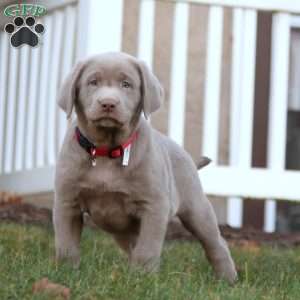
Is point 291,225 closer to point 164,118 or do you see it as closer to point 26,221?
point 164,118

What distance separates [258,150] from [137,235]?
17.0ft

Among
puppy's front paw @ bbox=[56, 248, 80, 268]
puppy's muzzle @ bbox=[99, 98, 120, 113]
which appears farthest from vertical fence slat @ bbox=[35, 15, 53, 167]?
puppy's muzzle @ bbox=[99, 98, 120, 113]

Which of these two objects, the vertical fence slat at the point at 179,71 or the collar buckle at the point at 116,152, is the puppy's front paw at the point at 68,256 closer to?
the collar buckle at the point at 116,152

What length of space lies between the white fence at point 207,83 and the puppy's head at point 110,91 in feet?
10.4

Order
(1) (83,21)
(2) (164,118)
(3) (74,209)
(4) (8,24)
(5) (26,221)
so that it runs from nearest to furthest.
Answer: (3) (74,209), (5) (26,221), (1) (83,21), (4) (8,24), (2) (164,118)

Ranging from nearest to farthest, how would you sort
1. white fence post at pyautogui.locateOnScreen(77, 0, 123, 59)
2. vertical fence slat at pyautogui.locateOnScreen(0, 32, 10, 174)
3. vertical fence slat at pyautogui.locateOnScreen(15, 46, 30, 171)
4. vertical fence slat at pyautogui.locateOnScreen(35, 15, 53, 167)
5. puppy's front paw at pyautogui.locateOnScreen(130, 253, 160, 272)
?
puppy's front paw at pyautogui.locateOnScreen(130, 253, 160, 272)
white fence post at pyautogui.locateOnScreen(77, 0, 123, 59)
vertical fence slat at pyautogui.locateOnScreen(35, 15, 53, 167)
vertical fence slat at pyautogui.locateOnScreen(15, 46, 30, 171)
vertical fence slat at pyautogui.locateOnScreen(0, 32, 10, 174)

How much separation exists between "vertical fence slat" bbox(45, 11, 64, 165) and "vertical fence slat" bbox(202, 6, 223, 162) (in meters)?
1.26

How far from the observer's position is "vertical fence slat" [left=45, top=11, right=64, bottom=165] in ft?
29.1

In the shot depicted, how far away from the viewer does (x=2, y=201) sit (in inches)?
338

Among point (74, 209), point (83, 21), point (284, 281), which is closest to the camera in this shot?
point (74, 209)

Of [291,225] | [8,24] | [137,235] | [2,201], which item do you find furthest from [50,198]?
[137,235]

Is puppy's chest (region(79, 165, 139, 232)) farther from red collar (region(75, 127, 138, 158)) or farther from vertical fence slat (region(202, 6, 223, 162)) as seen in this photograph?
vertical fence slat (region(202, 6, 223, 162))

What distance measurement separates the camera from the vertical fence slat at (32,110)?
9180mm

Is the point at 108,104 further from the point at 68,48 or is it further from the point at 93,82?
the point at 68,48
